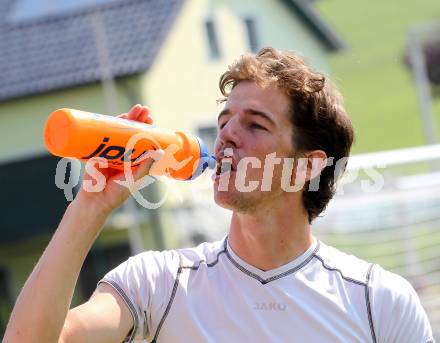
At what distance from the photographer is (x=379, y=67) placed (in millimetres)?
41938

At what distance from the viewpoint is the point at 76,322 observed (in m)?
2.90

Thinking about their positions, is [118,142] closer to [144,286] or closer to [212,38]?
[144,286]

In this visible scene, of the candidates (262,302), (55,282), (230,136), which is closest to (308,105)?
(230,136)

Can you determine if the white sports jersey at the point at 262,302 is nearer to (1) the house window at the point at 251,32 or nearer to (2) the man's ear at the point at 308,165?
(2) the man's ear at the point at 308,165

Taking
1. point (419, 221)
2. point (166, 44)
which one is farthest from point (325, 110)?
point (166, 44)

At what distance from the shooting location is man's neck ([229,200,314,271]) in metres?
3.30

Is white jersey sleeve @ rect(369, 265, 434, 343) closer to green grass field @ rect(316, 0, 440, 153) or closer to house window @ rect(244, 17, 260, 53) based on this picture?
house window @ rect(244, 17, 260, 53)

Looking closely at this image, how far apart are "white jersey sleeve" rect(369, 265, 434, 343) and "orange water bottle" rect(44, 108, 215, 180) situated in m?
0.64

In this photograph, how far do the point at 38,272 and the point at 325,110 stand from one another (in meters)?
1.23

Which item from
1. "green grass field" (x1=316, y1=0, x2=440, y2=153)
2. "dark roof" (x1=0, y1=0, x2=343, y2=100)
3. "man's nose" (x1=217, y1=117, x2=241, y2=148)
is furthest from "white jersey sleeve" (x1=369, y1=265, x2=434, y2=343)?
"green grass field" (x1=316, y1=0, x2=440, y2=153)

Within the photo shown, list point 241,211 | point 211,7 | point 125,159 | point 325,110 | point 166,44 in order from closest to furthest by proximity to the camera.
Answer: point 125,159 → point 241,211 → point 325,110 → point 166,44 → point 211,7

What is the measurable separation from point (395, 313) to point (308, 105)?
30.6 inches

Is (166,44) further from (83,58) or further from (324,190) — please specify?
(324,190)

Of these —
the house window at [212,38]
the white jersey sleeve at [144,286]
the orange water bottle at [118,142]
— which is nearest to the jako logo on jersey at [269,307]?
the white jersey sleeve at [144,286]
